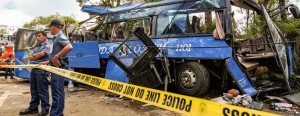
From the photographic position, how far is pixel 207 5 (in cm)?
570

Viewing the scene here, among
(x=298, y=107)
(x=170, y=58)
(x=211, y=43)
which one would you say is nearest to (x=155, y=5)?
(x=170, y=58)

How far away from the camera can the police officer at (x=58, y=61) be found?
13.4 ft

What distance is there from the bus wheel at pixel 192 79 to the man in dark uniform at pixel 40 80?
268 cm

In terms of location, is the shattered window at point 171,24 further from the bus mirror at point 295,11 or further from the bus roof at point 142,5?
the bus mirror at point 295,11

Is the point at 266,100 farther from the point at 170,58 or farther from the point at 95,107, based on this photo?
the point at 95,107

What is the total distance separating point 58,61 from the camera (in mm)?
4188

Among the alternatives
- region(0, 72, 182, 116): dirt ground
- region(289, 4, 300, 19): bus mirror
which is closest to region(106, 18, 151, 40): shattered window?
region(0, 72, 182, 116): dirt ground

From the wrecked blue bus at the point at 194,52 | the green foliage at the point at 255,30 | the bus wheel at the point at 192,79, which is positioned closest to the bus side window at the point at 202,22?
the wrecked blue bus at the point at 194,52

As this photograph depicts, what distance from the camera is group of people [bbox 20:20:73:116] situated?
162 inches

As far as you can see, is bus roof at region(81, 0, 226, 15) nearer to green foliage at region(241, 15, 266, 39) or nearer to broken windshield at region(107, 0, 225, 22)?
broken windshield at region(107, 0, 225, 22)

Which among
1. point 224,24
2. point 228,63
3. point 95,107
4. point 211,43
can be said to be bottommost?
point 95,107

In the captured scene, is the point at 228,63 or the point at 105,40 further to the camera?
the point at 105,40

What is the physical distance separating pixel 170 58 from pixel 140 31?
45.9 inches

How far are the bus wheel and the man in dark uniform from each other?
8.81 ft
